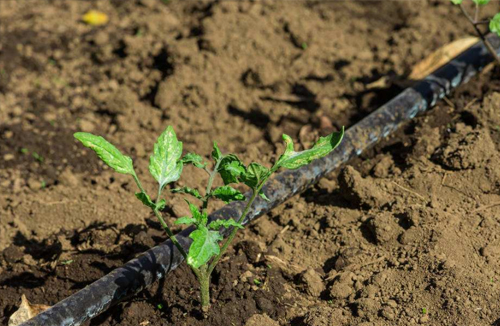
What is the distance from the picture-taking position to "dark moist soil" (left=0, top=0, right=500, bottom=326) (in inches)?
122

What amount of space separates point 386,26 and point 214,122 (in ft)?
5.54

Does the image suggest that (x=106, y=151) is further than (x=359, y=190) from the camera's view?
No

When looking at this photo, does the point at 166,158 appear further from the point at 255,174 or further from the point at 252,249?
the point at 252,249

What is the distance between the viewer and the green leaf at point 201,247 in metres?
2.52

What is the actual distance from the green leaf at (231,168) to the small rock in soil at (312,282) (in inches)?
27.0

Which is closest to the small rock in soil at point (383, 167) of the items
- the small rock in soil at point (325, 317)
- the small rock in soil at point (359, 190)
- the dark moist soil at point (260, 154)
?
the dark moist soil at point (260, 154)

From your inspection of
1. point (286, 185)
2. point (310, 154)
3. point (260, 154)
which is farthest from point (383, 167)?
point (310, 154)

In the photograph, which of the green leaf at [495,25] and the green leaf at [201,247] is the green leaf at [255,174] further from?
the green leaf at [495,25]

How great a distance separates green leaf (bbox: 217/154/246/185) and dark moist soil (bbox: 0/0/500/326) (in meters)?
0.66

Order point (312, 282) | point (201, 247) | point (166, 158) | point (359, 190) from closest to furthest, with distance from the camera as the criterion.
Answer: point (201, 247) < point (166, 158) < point (312, 282) < point (359, 190)

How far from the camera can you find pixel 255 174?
2646 mm

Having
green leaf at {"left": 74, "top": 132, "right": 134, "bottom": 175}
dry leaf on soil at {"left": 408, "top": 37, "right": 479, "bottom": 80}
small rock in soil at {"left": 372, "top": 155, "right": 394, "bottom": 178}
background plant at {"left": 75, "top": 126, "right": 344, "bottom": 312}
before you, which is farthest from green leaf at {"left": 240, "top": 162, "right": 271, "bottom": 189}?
dry leaf on soil at {"left": 408, "top": 37, "right": 479, "bottom": 80}

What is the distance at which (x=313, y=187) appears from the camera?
12.6 feet

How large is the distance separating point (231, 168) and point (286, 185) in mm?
940
